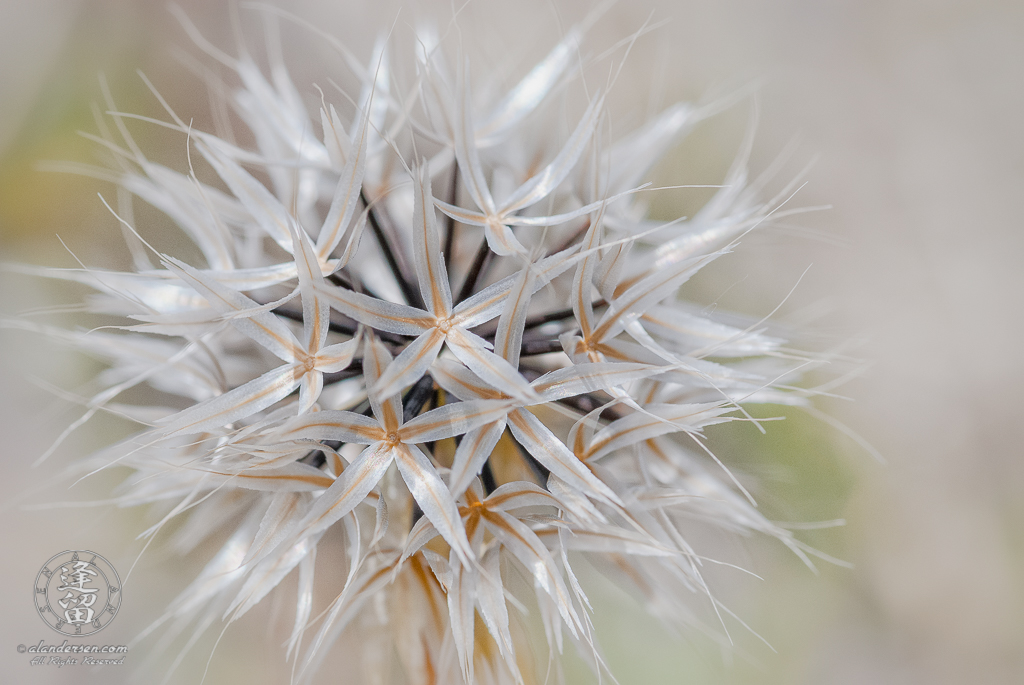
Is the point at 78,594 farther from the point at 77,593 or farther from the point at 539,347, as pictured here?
the point at 539,347

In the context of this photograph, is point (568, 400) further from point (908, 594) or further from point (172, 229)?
point (908, 594)

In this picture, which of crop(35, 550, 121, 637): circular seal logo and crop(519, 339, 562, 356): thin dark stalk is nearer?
crop(519, 339, 562, 356): thin dark stalk

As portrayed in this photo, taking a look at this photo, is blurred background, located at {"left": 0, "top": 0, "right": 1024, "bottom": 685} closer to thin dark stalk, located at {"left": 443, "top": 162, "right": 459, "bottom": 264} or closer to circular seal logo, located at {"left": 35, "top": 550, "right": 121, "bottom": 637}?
circular seal logo, located at {"left": 35, "top": 550, "right": 121, "bottom": 637}

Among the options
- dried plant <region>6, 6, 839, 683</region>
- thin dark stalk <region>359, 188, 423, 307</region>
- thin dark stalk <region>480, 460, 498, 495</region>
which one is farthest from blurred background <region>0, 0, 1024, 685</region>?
thin dark stalk <region>359, 188, 423, 307</region>

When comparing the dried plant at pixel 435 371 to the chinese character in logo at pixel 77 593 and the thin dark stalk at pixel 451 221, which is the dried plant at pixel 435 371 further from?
the chinese character in logo at pixel 77 593

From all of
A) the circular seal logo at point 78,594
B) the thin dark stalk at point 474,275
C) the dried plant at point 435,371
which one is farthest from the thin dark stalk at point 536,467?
the circular seal logo at point 78,594

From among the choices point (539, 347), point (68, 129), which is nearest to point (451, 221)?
point (539, 347)

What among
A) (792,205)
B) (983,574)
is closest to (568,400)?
(792,205)
